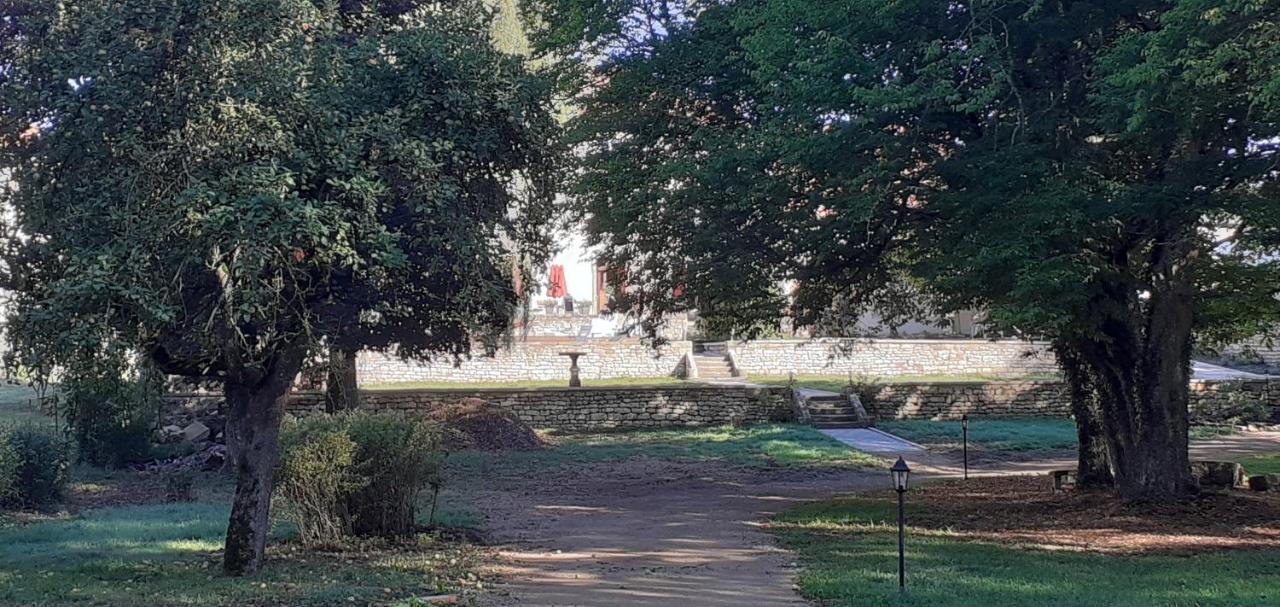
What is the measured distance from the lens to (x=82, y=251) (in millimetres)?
6816

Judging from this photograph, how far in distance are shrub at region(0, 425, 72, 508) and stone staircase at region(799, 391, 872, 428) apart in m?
17.8

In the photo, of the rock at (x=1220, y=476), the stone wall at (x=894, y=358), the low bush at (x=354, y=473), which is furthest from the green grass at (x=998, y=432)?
the low bush at (x=354, y=473)

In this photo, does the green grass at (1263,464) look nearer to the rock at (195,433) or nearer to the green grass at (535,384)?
the green grass at (535,384)

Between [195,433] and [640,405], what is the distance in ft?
36.0

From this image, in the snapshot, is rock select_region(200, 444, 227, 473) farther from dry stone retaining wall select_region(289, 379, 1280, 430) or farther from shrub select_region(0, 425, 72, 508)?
dry stone retaining wall select_region(289, 379, 1280, 430)

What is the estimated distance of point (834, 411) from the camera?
27.5 meters

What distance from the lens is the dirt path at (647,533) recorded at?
27.4 ft

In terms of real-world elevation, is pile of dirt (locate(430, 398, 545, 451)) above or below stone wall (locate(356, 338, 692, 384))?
below

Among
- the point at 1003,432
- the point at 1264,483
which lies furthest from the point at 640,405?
the point at 1264,483

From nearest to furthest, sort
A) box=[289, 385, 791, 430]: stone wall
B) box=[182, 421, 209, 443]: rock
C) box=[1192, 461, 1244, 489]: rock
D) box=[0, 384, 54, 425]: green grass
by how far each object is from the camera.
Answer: box=[1192, 461, 1244, 489]: rock < box=[182, 421, 209, 443]: rock < box=[0, 384, 54, 425]: green grass < box=[289, 385, 791, 430]: stone wall

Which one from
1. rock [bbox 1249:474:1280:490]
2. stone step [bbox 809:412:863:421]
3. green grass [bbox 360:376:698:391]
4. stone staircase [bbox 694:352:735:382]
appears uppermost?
stone staircase [bbox 694:352:735:382]

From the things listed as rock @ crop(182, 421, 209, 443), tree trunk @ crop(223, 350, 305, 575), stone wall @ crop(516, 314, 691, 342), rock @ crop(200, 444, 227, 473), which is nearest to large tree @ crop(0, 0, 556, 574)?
tree trunk @ crop(223, 350, 305, 575)

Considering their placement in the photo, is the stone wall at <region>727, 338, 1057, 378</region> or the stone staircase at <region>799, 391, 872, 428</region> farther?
the stone wall at <region>727, 338, 1057, 378</region>

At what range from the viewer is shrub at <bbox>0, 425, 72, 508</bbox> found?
13.5m
